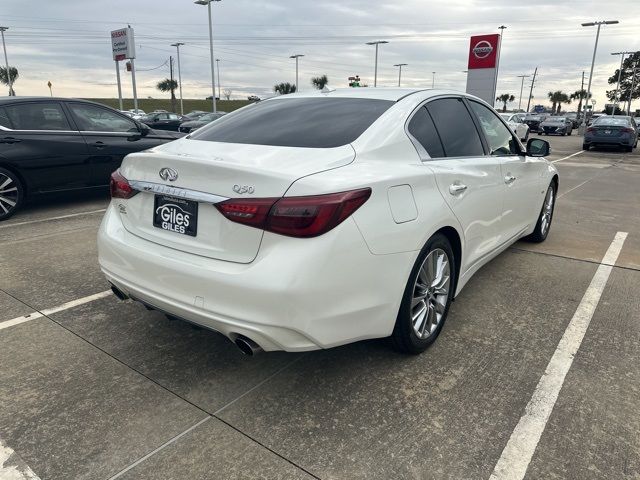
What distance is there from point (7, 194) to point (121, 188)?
4584 millimetres

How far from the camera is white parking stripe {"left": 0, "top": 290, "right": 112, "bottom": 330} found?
3.41 metres

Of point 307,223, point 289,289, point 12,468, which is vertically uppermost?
point 307,223

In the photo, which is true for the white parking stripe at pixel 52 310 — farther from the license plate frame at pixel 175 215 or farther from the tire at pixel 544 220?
the tire at pixel 544 220

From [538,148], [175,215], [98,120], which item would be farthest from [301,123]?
[98,120]

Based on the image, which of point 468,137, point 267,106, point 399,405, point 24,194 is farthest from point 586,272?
point 24,194

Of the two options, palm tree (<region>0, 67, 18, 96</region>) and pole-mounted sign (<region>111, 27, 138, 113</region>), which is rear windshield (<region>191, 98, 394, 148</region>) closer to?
pole-mounted sign (<region>111, 27, 138, 113</region>)

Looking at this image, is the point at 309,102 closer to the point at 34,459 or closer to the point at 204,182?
the point at 204,182

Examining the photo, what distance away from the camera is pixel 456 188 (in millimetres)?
3051

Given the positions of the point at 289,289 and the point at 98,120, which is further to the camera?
the point at 98,120

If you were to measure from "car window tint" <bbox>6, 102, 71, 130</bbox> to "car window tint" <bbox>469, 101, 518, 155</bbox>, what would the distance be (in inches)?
223

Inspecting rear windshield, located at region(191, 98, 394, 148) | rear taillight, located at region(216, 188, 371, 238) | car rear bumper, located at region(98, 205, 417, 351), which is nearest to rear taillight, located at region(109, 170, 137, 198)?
car rear bumper, located at region(98, 205, 417, 351)

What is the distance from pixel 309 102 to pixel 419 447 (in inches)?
87.6

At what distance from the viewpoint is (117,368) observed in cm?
285

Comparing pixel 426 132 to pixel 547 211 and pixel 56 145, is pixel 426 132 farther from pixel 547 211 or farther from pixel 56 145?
pixel 56 145
